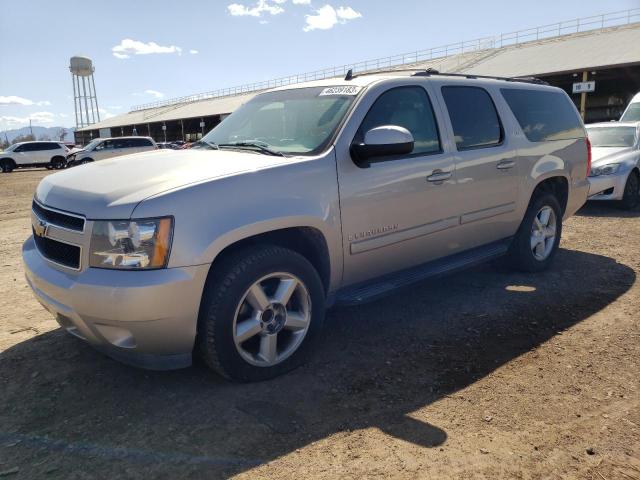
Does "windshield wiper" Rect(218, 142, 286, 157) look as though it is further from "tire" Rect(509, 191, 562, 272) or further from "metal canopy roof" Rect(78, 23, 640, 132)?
"metal canopy roof" Rect(78, 23, 640, 132)

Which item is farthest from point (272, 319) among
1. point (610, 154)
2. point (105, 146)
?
point (105, 146)

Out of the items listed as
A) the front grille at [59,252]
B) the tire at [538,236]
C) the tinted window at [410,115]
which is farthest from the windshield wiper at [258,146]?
the tire at [538,236]

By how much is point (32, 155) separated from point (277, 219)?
3208cm

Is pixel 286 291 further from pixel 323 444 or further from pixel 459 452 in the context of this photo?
pixel 459 452

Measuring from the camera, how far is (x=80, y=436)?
258 centimetres

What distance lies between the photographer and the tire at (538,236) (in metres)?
4.98

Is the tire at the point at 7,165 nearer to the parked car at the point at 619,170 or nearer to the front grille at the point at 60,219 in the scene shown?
the parked car at the point at 619,170

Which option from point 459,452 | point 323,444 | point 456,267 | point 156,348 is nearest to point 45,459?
point 156,348

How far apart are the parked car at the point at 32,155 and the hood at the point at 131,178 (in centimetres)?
3060

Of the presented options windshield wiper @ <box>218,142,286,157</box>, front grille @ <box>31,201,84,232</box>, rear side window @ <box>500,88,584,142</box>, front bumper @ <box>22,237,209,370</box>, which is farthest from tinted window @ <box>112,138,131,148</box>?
front bumper @ <box>22,237,209,370</box>

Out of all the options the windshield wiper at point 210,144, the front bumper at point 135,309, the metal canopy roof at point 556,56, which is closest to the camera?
the front bumper at point 135,309

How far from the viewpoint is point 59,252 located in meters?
2.88

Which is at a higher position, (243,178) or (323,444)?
(243,178)

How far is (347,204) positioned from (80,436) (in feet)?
6.47
